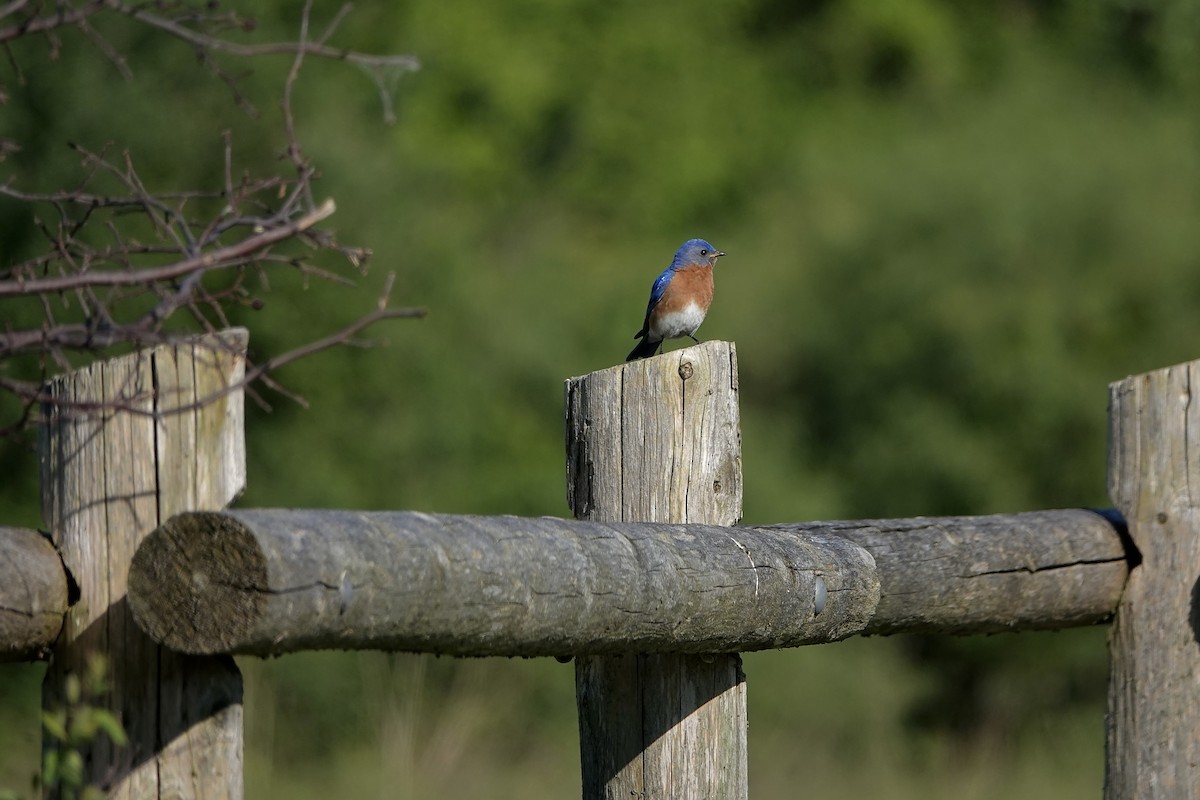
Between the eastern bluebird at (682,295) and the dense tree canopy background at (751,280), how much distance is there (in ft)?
9.94

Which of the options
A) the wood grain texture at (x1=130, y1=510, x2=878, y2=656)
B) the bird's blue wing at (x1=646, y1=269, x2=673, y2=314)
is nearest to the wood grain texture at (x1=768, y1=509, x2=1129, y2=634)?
the wood grain texture at (x1=130, y1=510, x2=878, y2=656)

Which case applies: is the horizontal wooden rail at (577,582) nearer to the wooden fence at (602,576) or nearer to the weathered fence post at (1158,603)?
the wooden fence at (602,576)

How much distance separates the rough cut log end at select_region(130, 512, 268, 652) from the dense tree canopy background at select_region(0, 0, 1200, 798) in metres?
6.97

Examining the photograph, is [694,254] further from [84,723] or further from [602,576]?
[84,723]

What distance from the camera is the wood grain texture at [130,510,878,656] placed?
2.21 m

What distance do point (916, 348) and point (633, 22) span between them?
7.70 m

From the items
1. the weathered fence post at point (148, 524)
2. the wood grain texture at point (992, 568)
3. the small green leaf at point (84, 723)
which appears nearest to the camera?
the small green leaf at point (84, 723)

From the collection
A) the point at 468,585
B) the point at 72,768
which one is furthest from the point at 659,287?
the point at 72,768

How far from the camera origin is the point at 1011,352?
17.0 m

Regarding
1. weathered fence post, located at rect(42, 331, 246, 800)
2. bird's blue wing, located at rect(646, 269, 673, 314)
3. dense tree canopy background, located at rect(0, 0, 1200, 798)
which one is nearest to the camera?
weathered fence post, located at rect(42, 331, 246, 800)

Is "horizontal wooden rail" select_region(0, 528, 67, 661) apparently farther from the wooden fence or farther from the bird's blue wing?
the bird's blue wing

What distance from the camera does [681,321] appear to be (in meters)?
6.62

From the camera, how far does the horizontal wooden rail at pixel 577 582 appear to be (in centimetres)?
222

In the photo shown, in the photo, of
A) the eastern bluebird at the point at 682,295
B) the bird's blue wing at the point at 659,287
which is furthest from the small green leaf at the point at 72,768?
the bird's blue wing at the point at 659,287
